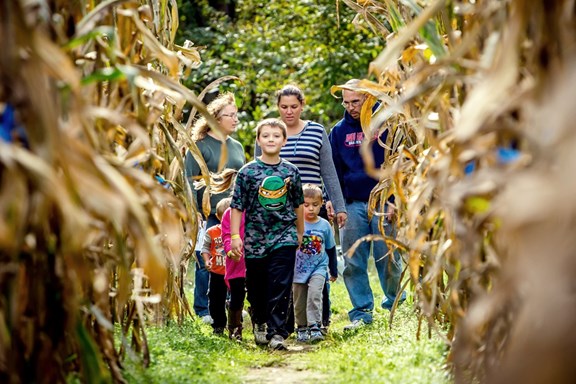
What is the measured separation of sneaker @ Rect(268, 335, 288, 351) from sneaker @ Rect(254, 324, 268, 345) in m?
0.13

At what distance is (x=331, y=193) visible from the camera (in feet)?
26.6

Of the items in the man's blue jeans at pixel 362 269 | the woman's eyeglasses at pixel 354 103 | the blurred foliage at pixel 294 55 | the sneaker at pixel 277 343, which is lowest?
the sneaker at pixel 277 343

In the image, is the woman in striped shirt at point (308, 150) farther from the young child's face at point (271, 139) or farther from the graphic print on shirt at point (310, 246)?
the young child's face at point (271, 139)

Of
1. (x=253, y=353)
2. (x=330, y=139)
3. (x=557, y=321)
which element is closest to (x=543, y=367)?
(x=557, y=321)

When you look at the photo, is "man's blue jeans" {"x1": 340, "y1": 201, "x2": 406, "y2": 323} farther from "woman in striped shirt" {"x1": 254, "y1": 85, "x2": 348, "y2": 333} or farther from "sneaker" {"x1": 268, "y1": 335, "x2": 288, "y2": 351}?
"sneaker" {"x1": 268, "y1": 335, "x2": 288, "y2": 351}

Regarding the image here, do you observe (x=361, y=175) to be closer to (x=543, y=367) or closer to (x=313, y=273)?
(x=313, y=273)

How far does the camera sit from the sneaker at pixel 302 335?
7.53 metres

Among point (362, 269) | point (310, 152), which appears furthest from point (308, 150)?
point (362, 269)

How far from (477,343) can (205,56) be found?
15129 millimetres

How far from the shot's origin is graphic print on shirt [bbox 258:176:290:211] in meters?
7.10

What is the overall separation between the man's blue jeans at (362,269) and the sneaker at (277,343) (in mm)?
952

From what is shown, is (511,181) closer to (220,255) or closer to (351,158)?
(220,255)

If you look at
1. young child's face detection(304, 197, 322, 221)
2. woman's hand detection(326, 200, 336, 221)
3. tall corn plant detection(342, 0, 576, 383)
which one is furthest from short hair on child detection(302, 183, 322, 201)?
tall corn plant detection(342, 0, 576, 383)

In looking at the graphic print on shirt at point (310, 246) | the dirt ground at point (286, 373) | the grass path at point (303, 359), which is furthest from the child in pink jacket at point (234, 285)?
the dirt ground at point (286, 373)
